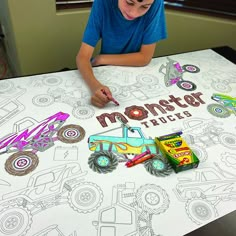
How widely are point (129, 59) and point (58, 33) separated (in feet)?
1.84

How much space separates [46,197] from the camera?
0.51 m

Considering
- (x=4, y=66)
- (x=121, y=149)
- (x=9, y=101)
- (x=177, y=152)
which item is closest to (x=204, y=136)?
(x=177, y=152)

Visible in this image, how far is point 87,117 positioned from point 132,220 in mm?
317

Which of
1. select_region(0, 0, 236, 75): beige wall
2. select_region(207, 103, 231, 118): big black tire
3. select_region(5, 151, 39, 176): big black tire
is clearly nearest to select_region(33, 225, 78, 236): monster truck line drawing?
select_region(5, 151, 39, 176): big black tire

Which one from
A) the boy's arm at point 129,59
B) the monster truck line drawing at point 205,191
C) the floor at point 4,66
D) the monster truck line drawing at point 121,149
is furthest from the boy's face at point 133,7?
the floor at point 4,66

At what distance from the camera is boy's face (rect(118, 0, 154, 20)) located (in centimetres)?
78

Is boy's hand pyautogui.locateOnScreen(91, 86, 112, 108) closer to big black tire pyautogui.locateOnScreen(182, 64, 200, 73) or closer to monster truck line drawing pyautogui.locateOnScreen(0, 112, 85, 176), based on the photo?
monster truck line drawing pyautogui.locateOnScreen(0, 112, 85, 176)

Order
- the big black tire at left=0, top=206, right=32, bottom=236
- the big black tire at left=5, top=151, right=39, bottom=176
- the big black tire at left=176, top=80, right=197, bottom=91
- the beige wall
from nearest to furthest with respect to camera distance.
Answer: the big black tire at left=0, top=206, right=32, bottom=236 < the big black tire at left=5, top=151, right=39, bottom=176 < the big black tire at left=176, top=80, right=197, bottom=91 < the beige wall

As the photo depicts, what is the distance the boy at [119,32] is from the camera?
2.92ft

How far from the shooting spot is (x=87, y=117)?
28.3 inches

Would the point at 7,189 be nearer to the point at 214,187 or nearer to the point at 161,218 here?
the point at 161,218

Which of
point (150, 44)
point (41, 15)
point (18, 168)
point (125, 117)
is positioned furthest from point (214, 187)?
point (41, 15)

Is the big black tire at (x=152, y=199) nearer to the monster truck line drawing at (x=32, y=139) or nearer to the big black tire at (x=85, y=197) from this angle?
the big black tire at (x=85, y=197)

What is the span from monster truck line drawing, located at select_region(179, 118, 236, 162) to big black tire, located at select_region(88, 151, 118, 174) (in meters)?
0.20
